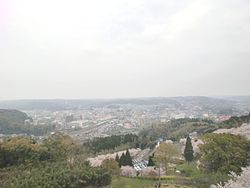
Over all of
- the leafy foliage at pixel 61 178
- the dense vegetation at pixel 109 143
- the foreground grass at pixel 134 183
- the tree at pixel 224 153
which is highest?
the tree at pixel 224 153

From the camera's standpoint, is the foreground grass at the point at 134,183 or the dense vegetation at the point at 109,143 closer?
the foreground grass at the point at 134,183

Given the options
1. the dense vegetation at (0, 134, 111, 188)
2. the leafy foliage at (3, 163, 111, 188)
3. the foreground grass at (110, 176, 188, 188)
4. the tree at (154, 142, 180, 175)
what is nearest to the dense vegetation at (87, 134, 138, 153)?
the dense vegetation at (0, 134, 111, 188)

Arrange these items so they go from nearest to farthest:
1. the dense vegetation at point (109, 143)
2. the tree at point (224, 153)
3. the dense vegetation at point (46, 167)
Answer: the dense vegetation at point (46, 167), the tree at point (224, 153), the dense vegetation at point (109, 143)

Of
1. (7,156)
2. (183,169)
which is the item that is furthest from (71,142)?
(183,169)

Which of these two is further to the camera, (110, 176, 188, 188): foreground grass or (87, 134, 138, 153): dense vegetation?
(87, 134, 138, 153): dense vegetation

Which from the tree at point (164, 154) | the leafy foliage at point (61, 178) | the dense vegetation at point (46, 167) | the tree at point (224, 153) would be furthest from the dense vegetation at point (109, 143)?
the tree at point (224, 153)

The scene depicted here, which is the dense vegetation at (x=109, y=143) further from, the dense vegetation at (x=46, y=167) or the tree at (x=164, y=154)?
the tree at (x=164, y=154)

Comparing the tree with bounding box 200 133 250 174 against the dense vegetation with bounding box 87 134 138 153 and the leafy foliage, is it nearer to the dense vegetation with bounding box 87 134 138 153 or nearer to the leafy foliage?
the leafy foliage

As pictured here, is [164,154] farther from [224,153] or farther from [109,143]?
[109,143]
